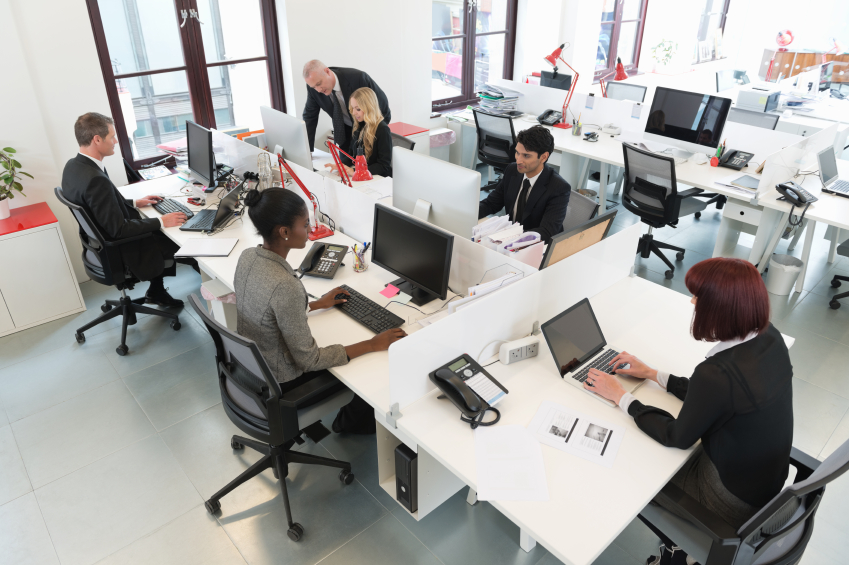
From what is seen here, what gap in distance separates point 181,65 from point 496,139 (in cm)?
275

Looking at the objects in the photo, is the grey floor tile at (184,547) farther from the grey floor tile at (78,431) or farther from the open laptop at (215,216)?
the open laptop at (215,216)

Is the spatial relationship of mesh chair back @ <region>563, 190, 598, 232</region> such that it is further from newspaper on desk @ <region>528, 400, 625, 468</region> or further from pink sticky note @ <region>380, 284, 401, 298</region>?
newspaper on desk @ <region>528, 400, 625, 468</region>

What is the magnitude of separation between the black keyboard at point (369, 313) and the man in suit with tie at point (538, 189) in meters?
0.84

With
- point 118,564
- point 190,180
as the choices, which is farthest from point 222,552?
point 190,180

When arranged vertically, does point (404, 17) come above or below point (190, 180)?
above

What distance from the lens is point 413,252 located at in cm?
258

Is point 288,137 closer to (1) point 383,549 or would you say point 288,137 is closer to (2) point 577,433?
(1) point 383,549

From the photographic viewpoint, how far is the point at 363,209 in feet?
10.2

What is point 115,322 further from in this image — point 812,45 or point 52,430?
point 812,45

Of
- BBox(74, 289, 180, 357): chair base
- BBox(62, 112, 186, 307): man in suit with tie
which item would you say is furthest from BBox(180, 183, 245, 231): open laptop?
BBox(74, 289, 180, 357): chair base

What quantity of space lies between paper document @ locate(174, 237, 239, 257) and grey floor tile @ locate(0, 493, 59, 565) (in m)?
1.35

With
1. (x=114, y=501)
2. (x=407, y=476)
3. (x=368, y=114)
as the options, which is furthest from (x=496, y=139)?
(x=114, y=501)

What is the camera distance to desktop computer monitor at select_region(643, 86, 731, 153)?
4.45m

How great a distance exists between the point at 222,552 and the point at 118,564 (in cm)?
40
